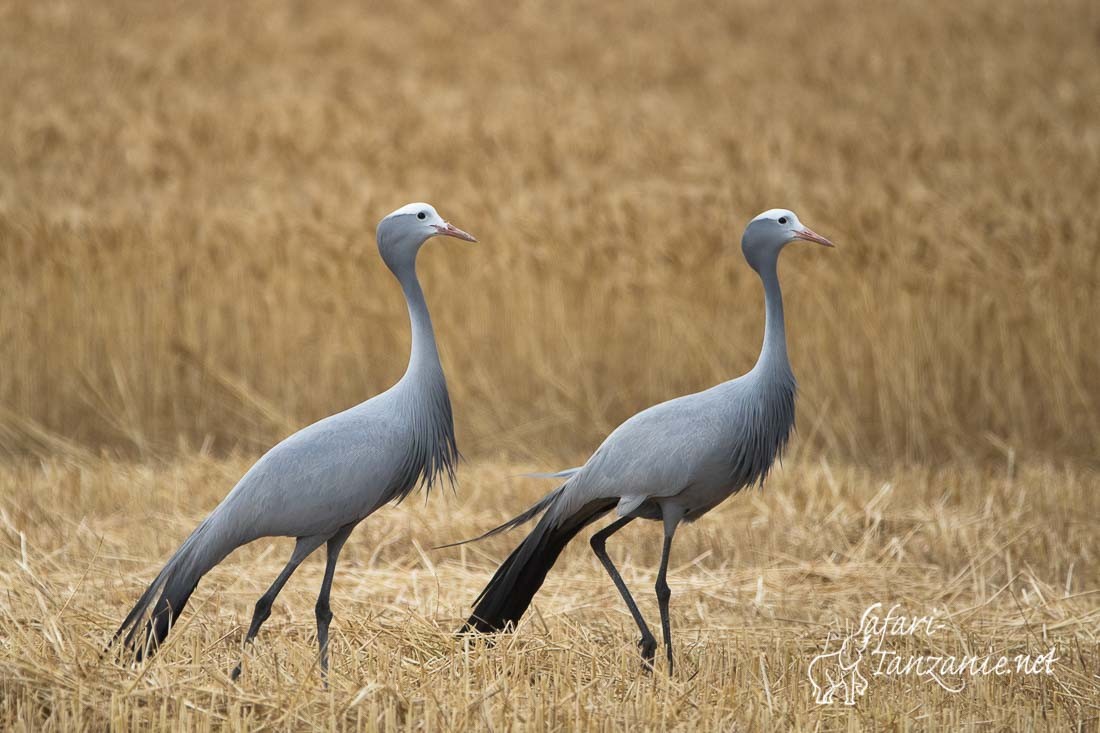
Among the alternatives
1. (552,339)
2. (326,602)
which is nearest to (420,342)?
(326,602)

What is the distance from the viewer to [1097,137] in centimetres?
1134

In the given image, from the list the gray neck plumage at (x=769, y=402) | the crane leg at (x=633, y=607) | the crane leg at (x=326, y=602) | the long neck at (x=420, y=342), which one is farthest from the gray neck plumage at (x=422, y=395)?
the gray neck plumage at (x=769, y=402)

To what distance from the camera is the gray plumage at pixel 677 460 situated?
442 centimetres

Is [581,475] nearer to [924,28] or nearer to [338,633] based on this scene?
[338,633]

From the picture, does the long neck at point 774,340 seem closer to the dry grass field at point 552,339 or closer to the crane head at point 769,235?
the crane head at point 769,235

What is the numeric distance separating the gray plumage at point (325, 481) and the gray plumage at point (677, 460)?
0.46m

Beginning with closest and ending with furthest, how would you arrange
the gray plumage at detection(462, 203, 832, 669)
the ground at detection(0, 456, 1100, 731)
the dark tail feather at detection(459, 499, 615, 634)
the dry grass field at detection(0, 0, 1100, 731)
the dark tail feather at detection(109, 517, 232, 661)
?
the ground at detection(0, 456, 1100, 731), the dark tail feather at detection(109, 517, 232, 661), the dry grass field at detection(0, 0, 1100, 731), the gray plumage at detection(462, 203, 832, 669), the dark tail feather at detection(459, 499, 615, 634)

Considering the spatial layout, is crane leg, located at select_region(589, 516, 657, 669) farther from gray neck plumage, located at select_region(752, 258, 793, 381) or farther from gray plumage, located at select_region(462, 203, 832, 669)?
gray neck plumage, located at select_region(752, 258, 793, 381)

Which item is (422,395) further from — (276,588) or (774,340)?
(774,340)

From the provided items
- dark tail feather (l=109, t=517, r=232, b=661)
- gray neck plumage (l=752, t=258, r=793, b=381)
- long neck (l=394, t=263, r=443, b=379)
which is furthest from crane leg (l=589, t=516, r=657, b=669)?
dark tail feather (l=109, t=517, r=232, b=661)

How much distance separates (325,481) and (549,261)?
206 inches

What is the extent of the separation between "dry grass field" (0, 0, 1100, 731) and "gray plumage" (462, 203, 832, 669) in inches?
9.7

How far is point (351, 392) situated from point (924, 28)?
10.4m

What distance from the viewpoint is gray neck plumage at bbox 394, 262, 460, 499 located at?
4.30 meters
